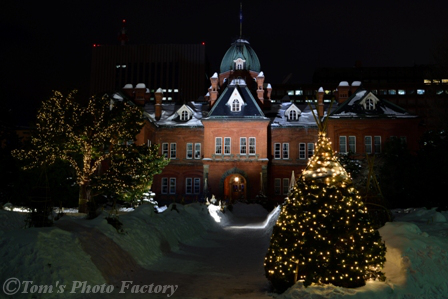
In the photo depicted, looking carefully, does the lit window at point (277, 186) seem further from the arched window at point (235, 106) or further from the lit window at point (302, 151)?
the arched window at point (235, 106)

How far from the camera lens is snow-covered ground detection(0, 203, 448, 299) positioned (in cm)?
815

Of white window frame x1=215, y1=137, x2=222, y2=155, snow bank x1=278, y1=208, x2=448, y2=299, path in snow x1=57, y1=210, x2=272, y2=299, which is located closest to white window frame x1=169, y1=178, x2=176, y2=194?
white window frame x1=215, y1=137, x2=222, y2=155

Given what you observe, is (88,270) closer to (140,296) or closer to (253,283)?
(140,296)

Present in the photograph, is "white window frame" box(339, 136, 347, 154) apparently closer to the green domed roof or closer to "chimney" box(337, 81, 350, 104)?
"chimney" box(337, 81, 350, 104)

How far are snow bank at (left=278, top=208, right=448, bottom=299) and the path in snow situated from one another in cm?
168

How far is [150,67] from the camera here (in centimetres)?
12450

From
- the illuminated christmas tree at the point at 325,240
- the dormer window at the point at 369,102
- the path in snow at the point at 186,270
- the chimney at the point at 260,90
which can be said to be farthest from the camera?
the chimney at the point at 260,90

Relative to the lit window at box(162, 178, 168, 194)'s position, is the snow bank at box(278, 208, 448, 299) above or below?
below

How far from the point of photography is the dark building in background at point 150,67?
4867 inches

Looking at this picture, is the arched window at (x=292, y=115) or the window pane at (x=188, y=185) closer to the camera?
the window pane at (x=188, y=185)

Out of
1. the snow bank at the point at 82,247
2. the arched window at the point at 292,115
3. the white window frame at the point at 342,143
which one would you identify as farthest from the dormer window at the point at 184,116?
the snow bank at the point at 82,247

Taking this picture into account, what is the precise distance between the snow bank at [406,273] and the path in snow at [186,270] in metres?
1.68

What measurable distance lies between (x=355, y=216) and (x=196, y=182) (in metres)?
38.3

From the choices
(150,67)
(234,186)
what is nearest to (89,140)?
(234,186)
